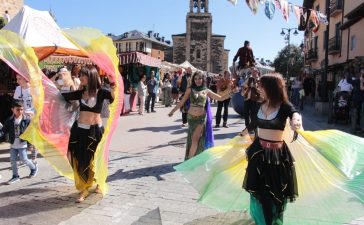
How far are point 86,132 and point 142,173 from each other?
1.81 m

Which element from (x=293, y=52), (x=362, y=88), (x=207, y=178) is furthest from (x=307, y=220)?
(x=293, y=52)

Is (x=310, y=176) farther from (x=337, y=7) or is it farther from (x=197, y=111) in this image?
(x=337, y=7)

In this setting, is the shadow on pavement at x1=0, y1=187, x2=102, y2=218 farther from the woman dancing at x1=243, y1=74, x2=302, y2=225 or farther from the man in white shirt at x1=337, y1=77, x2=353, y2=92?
the man in white shirt at x1=337, y1=77, x2=353, y2=92

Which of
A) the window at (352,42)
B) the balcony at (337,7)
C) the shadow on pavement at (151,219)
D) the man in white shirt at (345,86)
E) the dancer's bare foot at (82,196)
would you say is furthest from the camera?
the balcony at (337,7)

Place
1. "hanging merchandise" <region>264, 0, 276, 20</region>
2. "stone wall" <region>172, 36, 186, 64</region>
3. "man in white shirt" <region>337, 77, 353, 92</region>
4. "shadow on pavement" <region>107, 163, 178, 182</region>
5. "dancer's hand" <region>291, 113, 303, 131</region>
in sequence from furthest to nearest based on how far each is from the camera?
"stone wall" <region>172, 36, 186, 64</region>
"man in white shirt" <region>337, 77, 353, 92</region>
"hanging merchandise" <region>264, 0, 276, 20</region>
"shadow on pavement" <region>107, 163, 178, 182</region>
"dancer's hand" <region>291, 113, 303, 131</region>

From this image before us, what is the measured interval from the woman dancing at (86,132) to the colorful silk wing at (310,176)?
5.29 ft

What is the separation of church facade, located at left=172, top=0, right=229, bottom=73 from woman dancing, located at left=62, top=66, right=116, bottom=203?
77.0 metres

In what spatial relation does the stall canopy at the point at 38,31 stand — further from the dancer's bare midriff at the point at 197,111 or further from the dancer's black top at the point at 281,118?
the dancer's black top at the point at 281,118

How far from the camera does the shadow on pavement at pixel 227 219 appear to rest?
467cm

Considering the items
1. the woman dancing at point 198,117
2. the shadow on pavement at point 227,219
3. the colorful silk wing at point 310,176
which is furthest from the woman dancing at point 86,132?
the woman dancing at point 198,117

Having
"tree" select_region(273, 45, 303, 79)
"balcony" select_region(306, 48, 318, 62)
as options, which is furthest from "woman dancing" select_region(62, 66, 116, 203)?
"tree" select_region(273, 45, 303, 79)

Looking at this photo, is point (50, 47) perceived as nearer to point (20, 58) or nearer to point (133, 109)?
point (20, 58)

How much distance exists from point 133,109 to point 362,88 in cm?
1085

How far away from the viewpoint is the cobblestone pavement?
488 cm
